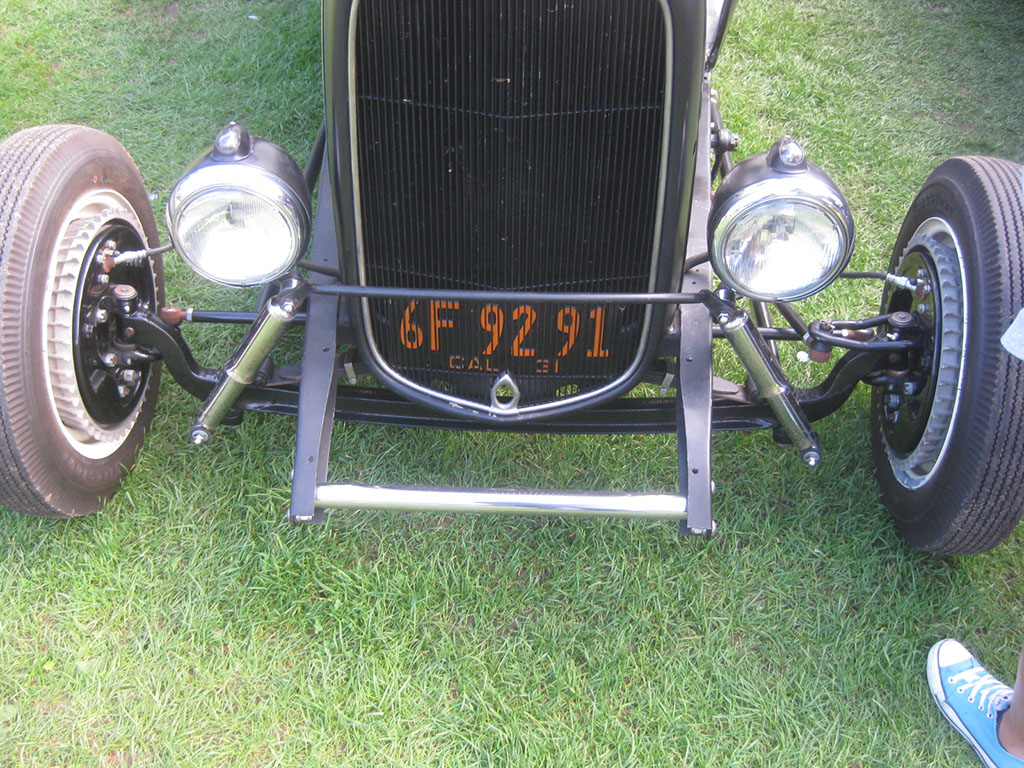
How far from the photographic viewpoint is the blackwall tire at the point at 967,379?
1.83 metres

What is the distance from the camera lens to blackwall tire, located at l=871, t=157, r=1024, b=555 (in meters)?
1.83

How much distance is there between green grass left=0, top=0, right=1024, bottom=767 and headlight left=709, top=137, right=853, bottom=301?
2.76ft

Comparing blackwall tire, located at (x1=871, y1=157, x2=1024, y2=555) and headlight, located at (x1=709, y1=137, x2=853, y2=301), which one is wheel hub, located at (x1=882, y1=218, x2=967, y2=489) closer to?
blackwall tire, located at (x1=871, y1=157, x2=1024, y2=555)

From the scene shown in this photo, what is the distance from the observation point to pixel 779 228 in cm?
170

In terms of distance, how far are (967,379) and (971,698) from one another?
2.47ft

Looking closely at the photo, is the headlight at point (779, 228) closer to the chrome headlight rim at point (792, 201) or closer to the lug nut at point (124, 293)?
the chrome headlight rim at point (792, 201)

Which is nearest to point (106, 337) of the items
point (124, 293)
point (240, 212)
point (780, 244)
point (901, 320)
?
point (124, 293)

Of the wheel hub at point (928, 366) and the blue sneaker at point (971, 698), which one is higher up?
the wheel hub at point (928, 366)

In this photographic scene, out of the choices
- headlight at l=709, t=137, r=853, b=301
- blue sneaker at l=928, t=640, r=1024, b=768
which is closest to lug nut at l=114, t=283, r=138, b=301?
headlight at l=709, t=137, r=853, b=301

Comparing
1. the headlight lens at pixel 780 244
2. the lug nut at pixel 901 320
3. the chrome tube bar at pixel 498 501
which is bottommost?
the chrome tube bar at pixel 498 501

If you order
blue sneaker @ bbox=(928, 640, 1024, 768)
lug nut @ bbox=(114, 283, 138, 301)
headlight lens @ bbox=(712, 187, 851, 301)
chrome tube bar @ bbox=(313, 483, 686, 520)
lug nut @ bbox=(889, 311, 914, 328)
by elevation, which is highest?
headlight lens @ bbox=(712, 187, 851, 301)

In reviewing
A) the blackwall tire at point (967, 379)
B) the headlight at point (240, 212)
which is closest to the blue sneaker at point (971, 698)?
the blackwall tire at point (967, 379)

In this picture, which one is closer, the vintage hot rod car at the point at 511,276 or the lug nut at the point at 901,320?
the vintage hot rod car at the point at 511,276

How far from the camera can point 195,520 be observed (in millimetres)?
2289
